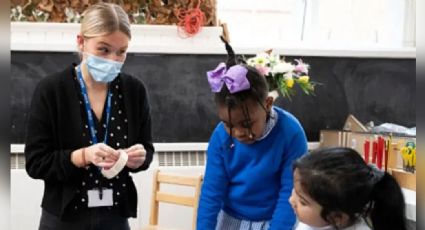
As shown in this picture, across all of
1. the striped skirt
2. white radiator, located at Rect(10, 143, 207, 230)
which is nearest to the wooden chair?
white radiator, located at Rect(10, 143, 207, 230)

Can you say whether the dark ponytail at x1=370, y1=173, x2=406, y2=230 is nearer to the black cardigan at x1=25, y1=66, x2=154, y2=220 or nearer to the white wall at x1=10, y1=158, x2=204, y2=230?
the black cardigan at x1=25, y1=66, x2=154, y2=220

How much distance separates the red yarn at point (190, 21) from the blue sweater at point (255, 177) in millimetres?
1444

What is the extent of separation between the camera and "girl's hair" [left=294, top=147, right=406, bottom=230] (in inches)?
48.4

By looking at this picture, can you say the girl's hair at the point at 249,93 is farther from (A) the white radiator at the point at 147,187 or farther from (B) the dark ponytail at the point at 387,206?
(A) the white radiator at the point at 147,187

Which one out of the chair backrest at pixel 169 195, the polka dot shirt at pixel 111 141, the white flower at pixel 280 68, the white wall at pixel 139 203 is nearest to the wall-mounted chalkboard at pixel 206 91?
the white wall at pixel 139 203

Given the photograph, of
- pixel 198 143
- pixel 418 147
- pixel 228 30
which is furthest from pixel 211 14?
pixel 418 147

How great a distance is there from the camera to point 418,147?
21.3 inches

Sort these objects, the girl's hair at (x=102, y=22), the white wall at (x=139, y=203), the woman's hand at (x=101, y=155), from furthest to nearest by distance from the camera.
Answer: the white wall at (x=139, y=203) < the girl's hair at (x=102, y=22) < the woman's hand at (x=101, y=155)

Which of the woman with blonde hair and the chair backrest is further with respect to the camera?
the chair backrest

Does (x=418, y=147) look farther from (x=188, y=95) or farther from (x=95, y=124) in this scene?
(x=188, y=95)

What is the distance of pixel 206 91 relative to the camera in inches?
125

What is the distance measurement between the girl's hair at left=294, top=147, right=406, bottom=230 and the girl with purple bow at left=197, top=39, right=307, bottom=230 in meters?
0.36

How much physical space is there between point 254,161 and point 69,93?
0.62 m

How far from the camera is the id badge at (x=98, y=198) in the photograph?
1.45m
